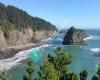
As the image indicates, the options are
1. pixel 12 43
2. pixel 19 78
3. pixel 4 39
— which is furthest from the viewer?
pixel 12 43

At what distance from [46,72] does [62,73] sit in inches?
303

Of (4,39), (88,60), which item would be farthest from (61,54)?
(4,39)

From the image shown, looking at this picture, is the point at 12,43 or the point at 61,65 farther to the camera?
the point at 12,43

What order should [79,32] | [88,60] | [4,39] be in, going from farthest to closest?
1. [79,32]
2. [4,39]
3. [88,60]

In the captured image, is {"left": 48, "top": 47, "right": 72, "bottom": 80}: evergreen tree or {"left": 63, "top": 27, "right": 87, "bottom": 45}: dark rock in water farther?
{"left": 63, "top": 27, "right": 87, "bottom": 45}: dark rock in water

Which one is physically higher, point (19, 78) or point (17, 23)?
point (17, 23)

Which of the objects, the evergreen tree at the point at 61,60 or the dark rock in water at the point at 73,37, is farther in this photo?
the dark rock in water at the point at 73,37

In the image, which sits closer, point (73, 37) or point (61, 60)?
point (61, 60)

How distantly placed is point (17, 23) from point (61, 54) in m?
152

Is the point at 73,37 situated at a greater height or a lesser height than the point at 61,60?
lesser

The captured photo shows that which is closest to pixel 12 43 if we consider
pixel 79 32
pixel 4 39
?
pixel 4 39

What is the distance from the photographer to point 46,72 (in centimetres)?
4391

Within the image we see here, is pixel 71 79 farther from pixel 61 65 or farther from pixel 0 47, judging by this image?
pixel 0 47

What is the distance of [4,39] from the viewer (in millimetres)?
153500
